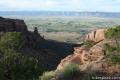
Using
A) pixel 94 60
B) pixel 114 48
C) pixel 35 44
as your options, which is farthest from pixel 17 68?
pixel 35 44

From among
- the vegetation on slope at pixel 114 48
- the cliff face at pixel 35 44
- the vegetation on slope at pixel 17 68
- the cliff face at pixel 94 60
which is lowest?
the cliff face at pixel 35 44

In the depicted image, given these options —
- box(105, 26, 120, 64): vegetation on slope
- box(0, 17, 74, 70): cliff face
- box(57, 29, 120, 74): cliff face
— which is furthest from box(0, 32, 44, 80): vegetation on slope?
box(0, 17, 74, 70): cliff face

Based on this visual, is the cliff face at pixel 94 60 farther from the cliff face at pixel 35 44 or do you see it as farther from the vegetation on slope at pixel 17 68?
the cliff face at pixel 35 44

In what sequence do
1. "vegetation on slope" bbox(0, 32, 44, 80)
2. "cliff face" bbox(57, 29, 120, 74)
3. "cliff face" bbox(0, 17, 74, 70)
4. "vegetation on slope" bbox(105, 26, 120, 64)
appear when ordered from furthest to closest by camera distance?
"cliff face" bbox(0, 17, 74, 70)
"vegetation on slope" bbox(0, 32, 44, 80)
"vegetation on slope" bbox(105, 26, 120, 64)
"cliff face" bbox(57, 29, 120, 74)

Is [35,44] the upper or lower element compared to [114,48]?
lower

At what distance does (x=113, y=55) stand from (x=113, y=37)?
9.39m

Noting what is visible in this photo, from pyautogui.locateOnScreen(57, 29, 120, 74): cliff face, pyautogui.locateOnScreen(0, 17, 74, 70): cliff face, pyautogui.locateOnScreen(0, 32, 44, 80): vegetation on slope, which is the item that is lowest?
pyautogui.locateOnScreen(0, 17, 74, 70): cliff face

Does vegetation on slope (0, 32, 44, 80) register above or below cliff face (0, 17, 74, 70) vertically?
above

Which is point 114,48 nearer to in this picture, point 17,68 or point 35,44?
point 17,68

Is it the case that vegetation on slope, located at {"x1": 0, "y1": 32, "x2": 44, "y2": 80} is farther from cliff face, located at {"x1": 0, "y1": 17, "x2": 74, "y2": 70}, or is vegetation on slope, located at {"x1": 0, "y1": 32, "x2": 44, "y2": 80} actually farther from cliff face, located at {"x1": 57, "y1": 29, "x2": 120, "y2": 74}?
cliff face, located at {"x1": 0, "y1": 17, "x2": 74, "y2": 70}

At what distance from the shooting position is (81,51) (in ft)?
164

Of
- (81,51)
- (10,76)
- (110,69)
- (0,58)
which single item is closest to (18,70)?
(10,76)

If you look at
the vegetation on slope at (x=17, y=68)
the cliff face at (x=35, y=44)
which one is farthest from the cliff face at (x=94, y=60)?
the cliff face at (x=35, y=44)

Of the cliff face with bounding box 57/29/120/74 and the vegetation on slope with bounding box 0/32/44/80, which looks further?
the vegetation on slope with bounding box 0/32/44/80
